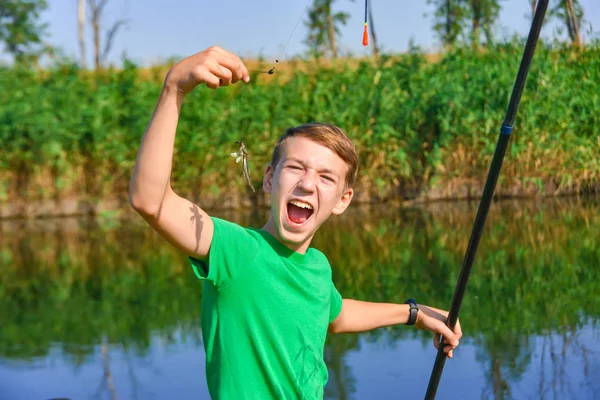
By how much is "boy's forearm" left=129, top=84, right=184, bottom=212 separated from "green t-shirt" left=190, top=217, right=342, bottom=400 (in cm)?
20

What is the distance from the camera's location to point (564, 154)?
9781 millimetres

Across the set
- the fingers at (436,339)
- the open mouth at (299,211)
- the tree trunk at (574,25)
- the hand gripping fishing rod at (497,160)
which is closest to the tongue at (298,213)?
the open mouth at (299,211)

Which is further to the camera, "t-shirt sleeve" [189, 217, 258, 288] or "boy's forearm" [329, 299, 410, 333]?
"boy's forearm" [329, 299, 410, 333]

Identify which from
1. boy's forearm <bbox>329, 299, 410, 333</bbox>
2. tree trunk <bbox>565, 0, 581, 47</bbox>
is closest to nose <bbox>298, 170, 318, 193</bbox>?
boy's forearm <bbox>329, 299, 410, 333</bbox>

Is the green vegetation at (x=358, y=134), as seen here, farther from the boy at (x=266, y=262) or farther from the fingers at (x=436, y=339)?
the boy at (x=266, y=262)

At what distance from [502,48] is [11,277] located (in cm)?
662

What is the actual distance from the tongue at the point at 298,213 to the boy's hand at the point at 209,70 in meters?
0.41

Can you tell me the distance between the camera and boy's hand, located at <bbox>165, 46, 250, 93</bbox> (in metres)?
1.51

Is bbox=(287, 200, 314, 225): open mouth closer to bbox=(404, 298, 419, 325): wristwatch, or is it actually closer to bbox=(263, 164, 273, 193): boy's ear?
bbox=(263, 164, 273, 193): boy's ear

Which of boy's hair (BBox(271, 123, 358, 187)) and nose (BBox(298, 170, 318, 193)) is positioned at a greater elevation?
boy's hair (BBox(271, 123, 358, 187))

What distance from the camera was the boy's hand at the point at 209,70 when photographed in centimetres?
151

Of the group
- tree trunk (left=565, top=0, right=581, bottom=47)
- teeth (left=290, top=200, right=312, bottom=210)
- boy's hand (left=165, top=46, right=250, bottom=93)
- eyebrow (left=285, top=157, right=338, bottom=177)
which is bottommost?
teeth (left=290, top=200, right=312, bottom=210)

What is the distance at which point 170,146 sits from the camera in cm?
158

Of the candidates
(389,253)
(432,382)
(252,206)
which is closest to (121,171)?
(252,206)
